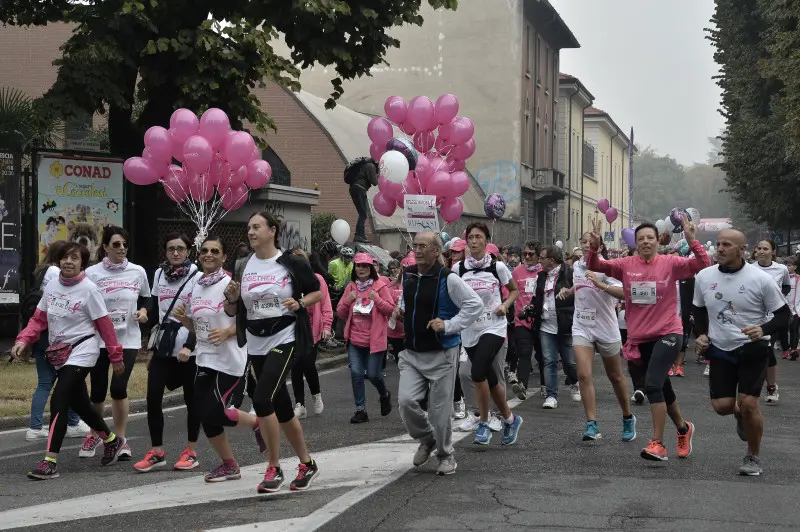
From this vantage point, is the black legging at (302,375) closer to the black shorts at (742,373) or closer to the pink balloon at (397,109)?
the black shorts at (742,373)

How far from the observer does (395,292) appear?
46.4ft

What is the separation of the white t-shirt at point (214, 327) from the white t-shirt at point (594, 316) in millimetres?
3423

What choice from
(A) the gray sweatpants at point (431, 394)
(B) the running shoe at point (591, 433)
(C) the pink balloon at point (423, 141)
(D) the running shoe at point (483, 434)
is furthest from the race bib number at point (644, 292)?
(C) the pink balloon at point (423, 141)

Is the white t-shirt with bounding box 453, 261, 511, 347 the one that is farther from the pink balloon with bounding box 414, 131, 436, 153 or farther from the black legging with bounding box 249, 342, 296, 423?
the pink balloon with bounding box 414, 131, 436, 153

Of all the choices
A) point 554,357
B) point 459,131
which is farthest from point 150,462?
point 459,131

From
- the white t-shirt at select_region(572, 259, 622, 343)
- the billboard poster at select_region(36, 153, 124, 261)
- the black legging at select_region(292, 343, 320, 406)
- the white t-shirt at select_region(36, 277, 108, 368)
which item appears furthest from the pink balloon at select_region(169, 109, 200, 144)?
the white t-shirt at select_region(36, 277, 108, 368)

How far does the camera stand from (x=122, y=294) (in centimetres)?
1000

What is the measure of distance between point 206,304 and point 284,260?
0.94 meters

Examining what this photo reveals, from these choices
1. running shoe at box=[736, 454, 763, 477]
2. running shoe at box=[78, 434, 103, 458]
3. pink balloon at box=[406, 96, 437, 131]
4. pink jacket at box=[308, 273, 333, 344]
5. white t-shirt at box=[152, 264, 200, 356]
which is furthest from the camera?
pink balloon at box=[406, 96, 437, 131]

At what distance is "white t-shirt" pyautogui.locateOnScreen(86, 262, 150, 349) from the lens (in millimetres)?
9977

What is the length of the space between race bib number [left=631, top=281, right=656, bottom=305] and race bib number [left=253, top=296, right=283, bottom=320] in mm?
3096

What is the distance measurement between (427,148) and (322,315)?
42.0 ft

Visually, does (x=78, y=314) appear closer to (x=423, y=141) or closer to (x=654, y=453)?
(x=654, y=453)

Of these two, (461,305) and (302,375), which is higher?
(461,305)
